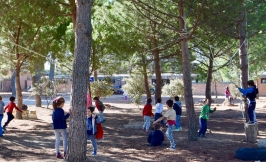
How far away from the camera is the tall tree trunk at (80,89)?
22.9 feet

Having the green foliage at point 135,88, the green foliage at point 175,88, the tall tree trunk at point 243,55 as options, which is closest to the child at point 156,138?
the tall tree trunk at point 243,55

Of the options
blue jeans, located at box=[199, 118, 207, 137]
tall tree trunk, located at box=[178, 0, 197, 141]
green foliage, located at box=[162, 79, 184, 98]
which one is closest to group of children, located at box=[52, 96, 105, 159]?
tall tree trunk, located at box=[178, 0, 197, 141]

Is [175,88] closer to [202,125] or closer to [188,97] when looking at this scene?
[202,125]

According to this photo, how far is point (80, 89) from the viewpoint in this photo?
698cm

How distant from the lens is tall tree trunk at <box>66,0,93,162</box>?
275 inches

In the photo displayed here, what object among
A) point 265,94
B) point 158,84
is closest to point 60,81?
point 158,84

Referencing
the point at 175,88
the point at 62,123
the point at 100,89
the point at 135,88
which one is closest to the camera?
the point at 62,123

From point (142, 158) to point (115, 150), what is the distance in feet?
4.17

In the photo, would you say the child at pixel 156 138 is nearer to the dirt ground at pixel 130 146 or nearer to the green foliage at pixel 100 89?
the dirt ground at pixel 130 146

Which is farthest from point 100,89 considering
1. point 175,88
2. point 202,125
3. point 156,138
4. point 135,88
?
point 156,138

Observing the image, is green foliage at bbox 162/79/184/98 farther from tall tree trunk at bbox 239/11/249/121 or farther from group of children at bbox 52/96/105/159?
group of children at bbox 52/96/105/159

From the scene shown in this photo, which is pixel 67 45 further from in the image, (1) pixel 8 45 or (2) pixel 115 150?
(2) pixel 115 150

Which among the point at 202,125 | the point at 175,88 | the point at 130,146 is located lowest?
the point at 130,146

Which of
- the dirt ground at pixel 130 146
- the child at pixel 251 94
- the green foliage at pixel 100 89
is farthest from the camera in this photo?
the green foliage at pixel 100 89
